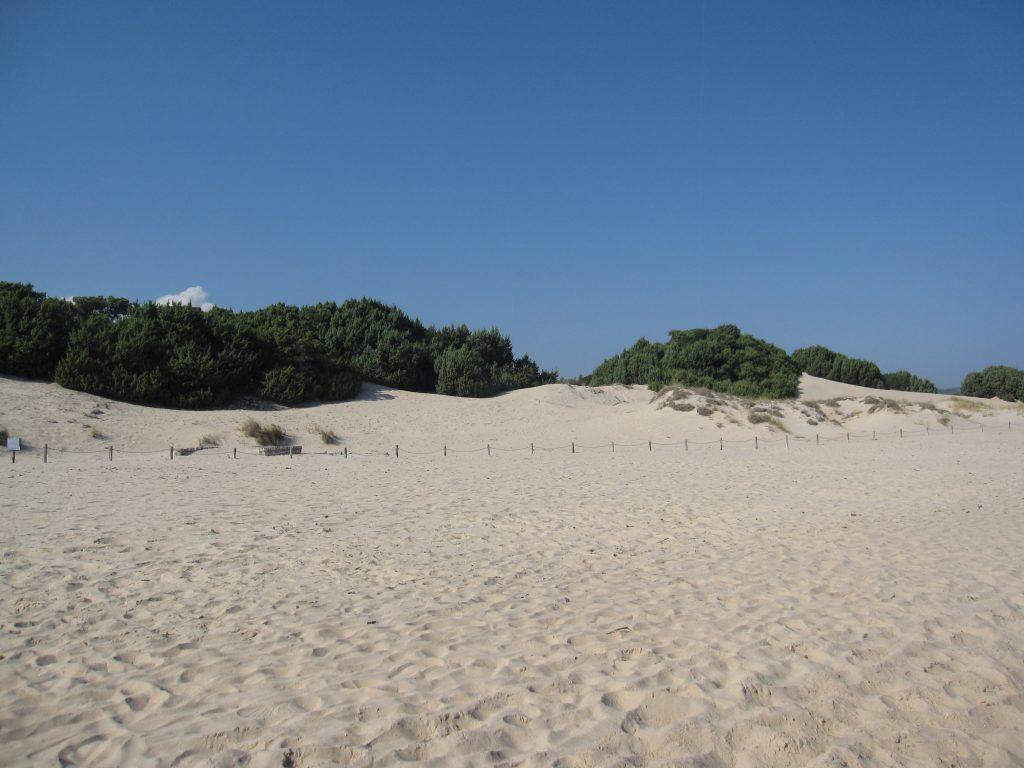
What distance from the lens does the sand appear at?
10.5 ft

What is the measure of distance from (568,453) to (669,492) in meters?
8.15

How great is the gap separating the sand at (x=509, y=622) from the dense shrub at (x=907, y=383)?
4172 cm

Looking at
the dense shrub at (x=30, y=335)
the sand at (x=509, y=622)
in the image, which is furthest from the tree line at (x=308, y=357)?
the sand at (x=509, y=622)

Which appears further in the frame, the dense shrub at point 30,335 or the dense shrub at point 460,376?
the dense shrub at point 460,376

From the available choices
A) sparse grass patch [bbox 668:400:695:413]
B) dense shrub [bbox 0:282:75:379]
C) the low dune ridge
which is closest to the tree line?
dense shrub [bbox 0:282:75:379]

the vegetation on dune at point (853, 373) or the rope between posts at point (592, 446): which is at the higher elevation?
the vegetation on dune at point (853, 373)

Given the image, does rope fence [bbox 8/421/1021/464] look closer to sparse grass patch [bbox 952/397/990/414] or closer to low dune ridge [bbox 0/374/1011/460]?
low dune ridge [bbox 0/374/1011/460]

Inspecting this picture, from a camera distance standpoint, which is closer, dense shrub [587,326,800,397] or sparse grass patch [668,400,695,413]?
sparse grass patch [668,400,695,413]

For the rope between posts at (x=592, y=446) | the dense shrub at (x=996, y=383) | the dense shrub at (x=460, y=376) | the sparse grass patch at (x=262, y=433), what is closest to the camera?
the rope between posts at (x=592, y=446)

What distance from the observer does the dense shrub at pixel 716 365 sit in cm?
3656

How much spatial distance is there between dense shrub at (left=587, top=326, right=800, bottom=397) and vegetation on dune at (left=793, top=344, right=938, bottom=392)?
7012 millimetres

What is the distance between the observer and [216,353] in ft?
81.1

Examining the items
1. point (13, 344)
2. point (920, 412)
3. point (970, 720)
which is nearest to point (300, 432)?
point (13, 344)

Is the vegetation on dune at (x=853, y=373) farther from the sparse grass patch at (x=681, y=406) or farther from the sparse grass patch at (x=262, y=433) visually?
the sparse grass patch at (x=262, y=433)
